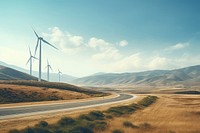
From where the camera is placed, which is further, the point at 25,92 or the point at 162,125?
the point at 25,92

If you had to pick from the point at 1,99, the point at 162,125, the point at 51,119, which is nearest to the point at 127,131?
the point at 162,125

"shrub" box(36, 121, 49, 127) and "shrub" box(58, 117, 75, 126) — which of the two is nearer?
"shrub" box(36, 121, 49, 127)

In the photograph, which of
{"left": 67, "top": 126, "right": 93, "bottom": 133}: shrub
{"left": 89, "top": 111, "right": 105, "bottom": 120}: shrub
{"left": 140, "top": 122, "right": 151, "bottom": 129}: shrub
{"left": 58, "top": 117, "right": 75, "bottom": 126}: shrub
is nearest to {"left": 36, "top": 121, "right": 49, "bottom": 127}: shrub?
{"left": 58, "top": 117, "right": 75, "bottom": 126}: shrub

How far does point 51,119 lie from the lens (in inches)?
1608

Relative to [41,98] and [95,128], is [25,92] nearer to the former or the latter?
[41,98]

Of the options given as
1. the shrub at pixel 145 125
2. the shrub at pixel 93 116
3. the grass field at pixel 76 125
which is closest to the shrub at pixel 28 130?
the grass field at pixel 76 125

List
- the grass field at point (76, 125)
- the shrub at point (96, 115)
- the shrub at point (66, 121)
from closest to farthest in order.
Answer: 1. the grass field at point (76, 125)
2. the shrub at point (66, 121)
3. the shrub at point (96, 115)

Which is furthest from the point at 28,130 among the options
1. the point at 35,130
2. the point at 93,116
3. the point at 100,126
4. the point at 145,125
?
the point at 145,125

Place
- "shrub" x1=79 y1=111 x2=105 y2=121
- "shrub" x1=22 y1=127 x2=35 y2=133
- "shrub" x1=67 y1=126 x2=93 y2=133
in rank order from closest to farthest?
"shrub" x1=22 y1=127 x2=35 y2=133
"shrub" x1=67 y1=126 x2=93 y2=133
"shrub" x1=79 y1=111 x2=105 y2=121

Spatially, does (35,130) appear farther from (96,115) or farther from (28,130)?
(96,115)

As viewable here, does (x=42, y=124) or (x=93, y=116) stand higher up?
(x=93, y=116)

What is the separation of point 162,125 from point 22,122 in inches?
942

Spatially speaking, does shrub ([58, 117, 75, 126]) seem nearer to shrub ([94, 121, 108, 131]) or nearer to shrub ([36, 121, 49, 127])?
shrub ([36, 121, 49, 127])

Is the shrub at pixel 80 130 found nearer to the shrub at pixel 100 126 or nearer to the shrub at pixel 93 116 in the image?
the shrub at pixel 100 126
